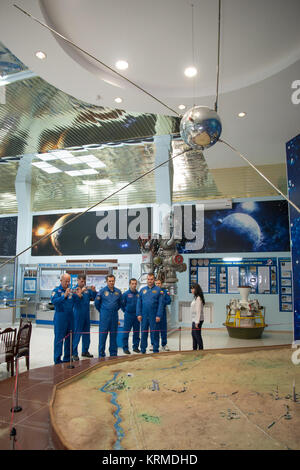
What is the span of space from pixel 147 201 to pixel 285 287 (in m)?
5.09

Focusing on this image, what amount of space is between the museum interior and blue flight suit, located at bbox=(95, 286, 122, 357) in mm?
26

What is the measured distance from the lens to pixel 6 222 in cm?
1296

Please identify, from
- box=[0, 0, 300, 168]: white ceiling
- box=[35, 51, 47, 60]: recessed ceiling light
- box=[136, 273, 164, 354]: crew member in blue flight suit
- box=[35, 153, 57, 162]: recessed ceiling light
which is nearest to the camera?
box=[0, 0, 300, 168]: white ceiling

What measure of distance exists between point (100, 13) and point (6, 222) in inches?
430

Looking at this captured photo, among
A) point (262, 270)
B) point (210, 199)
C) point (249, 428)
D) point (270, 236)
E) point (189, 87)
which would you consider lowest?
point (249, 428)

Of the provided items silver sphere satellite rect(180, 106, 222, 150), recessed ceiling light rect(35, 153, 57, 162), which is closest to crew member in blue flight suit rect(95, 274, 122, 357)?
silver sphere satellite rect(180, 106, 222, 150)

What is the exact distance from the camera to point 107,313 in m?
5.77

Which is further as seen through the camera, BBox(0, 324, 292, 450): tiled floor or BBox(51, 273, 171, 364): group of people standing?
BBox(51, 273, 171, 364): group of people standing

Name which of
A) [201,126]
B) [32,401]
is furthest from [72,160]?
[201,126]

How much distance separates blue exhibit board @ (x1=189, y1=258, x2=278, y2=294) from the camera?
9297 mm

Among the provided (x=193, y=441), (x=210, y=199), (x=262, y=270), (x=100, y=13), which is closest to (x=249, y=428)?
(x=193, y=441)

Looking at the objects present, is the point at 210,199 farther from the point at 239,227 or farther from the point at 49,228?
the point at 49,228

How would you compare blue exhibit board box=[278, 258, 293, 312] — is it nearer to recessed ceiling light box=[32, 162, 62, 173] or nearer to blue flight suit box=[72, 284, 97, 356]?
blue flight suit box=[72, 284, 97, 356]
